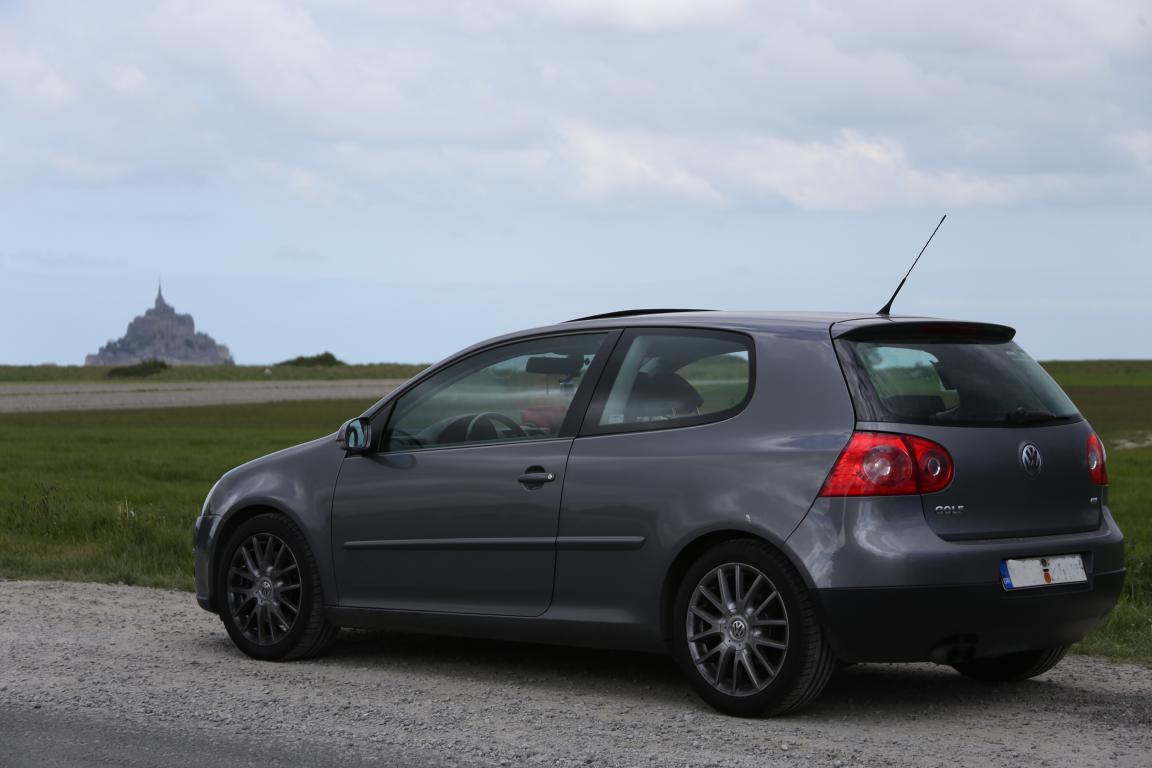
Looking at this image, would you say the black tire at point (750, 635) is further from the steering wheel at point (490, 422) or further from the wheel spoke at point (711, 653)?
the steering wheel at point (490, 422)

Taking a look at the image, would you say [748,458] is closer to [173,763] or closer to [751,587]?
[751,587]

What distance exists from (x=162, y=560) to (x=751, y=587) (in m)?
7.21

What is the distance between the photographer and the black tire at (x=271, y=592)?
25.8 feet

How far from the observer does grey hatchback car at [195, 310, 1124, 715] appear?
6.17 meters

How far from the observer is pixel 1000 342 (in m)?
6.89

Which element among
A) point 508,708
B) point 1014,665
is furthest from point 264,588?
point 1014,665

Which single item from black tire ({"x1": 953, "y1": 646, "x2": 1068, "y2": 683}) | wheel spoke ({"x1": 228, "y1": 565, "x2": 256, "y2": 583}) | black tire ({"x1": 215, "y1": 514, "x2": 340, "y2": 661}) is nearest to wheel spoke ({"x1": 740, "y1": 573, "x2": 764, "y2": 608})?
black tire ({"x1": 953, "y1": 646, "x2": 1068, "y2": 683})

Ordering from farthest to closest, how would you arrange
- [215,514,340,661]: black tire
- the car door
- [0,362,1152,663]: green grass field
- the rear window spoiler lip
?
[0,362,1152,663]: green grass field < [215,514,340,661]: black tire < the car door < the rear window spoiler lip

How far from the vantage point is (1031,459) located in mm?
6492

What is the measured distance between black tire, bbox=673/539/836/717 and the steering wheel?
1.19 meters

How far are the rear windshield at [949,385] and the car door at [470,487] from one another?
4.29ft

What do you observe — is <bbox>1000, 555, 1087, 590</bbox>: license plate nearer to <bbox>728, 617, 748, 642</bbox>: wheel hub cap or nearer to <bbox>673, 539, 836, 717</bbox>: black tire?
<bbox>673, 539, 836, 717</bbox>: black tire

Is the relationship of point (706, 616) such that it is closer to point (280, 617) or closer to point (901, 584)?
point (901, 584)

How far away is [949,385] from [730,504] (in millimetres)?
1019
